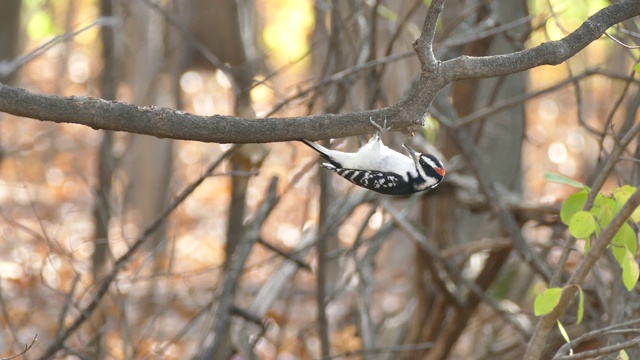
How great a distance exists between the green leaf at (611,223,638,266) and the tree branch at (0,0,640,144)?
28.7 inches

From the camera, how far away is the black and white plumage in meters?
3.25

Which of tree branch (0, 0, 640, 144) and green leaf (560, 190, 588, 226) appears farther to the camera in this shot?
green leaf (560, 190, 588, 226)

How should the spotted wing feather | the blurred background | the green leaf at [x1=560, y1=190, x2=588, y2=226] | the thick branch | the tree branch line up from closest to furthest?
1. the tree branch
2. the thick branch
3. the green leaf at [x1=560, y1=190, x2=588, y2=226]
4. the spotted wing feather
5. the blurred background

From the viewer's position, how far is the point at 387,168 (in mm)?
3408

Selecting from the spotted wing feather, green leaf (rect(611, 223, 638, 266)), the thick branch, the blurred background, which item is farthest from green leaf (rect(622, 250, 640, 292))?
the spotted wing feather

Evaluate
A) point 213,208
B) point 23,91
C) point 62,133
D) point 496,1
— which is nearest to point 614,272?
point 496,1

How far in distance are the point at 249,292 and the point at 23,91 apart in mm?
7177

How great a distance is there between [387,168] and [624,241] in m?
1.07

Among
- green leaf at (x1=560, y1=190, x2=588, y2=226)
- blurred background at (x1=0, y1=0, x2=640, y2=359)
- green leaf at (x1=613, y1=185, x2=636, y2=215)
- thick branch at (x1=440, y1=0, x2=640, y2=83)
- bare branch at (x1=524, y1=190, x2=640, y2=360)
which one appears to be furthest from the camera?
blurred background at (x1=0, y1=0, x2=640, y2=359)

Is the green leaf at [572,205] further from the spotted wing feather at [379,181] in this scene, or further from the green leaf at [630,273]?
the spotted wing feather at [379,181]

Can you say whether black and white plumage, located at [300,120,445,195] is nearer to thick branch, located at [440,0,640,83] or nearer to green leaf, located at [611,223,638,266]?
green leaf, located at [611,223,638,266]

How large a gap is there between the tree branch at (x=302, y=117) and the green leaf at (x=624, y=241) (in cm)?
73

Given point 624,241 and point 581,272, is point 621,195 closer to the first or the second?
point 624,241

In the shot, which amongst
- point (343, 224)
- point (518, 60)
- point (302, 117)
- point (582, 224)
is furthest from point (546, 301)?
point (343, 224)
